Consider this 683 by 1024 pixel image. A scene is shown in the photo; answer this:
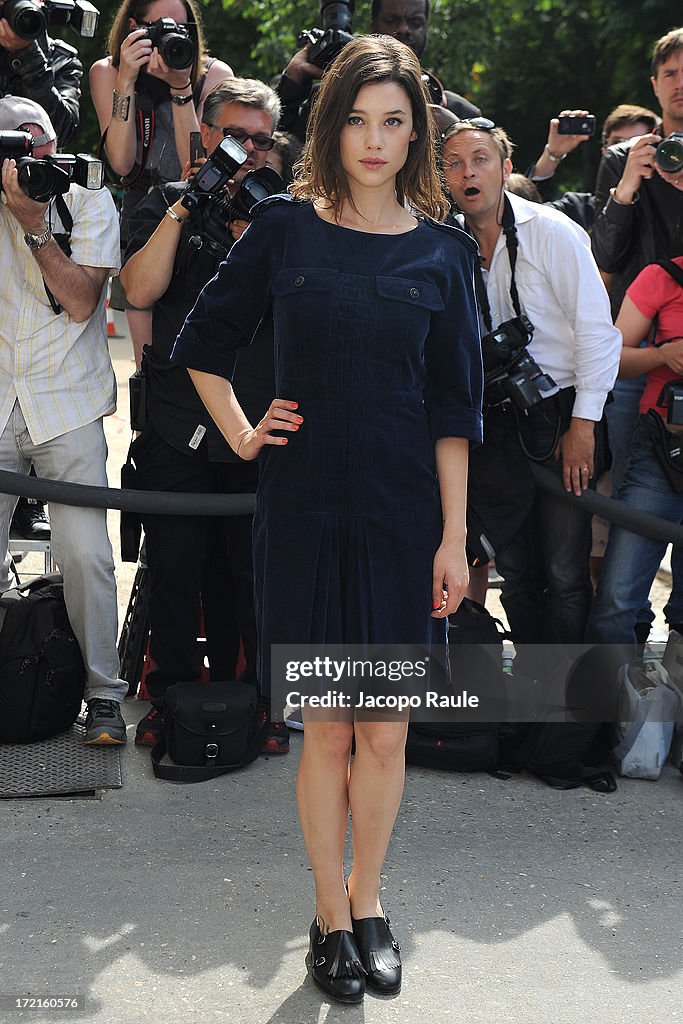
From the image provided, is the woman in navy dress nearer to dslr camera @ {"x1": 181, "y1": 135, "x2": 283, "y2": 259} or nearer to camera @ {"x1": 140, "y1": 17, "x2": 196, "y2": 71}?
dslr camera @ {"x1": 181, "y1": 135, "x2": 283, "y2": 259}

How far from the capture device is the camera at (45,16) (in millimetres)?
4434

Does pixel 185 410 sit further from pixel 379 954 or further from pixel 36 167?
pixel 379 954

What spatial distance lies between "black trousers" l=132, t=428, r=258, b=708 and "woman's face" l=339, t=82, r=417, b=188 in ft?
5.36

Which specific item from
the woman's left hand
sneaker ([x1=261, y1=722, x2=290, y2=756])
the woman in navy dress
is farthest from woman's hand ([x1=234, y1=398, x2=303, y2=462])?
sneaker ([x1=261, y1=722, x2=290, y2=756])

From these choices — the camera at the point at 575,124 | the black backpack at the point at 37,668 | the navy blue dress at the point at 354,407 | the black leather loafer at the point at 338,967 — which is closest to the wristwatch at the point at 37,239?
the black backpack at the point at 37,668

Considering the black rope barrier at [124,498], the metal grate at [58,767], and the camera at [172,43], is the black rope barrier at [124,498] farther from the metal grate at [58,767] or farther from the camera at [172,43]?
the camera at [172,43]

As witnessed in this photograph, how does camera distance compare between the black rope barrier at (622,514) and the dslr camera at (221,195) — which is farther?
the black rope barrier at (622,514)

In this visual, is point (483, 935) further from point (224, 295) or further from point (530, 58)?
point (530, 58)

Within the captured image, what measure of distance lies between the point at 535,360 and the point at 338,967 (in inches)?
86.3

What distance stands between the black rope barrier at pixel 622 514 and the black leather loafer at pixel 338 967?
6.03 feet

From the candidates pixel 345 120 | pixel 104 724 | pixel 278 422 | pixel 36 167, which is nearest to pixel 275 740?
pixel 104 724

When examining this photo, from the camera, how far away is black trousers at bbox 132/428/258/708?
416 centimetres

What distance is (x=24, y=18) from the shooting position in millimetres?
4438

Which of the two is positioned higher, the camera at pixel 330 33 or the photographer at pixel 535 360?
the camera at pixel 330 33
